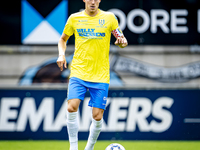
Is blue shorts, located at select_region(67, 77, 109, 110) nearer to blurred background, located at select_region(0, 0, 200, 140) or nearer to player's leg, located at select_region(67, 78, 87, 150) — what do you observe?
player's leg, located at select_region(67, 78, 87, 150)

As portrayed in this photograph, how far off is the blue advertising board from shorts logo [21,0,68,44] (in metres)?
1.81

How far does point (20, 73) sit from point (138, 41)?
277cm

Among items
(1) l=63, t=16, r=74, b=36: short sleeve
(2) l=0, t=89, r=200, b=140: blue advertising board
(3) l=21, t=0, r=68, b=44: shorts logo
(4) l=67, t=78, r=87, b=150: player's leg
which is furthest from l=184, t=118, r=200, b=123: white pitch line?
(3) l=21, t=0, r=68, b=44: shorts logo

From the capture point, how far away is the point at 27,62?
7641mm

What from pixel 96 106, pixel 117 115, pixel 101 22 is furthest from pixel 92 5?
pixel 117 115

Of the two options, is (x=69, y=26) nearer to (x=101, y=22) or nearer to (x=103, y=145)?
(x=101, y=22)

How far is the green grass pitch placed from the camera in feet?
17.2

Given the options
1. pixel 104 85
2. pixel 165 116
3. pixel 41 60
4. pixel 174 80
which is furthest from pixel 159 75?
pixel 104 85

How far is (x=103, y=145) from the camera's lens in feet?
18.2

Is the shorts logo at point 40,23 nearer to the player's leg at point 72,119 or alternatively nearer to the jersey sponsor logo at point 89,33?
the jersey sponsor logo at point 89,33

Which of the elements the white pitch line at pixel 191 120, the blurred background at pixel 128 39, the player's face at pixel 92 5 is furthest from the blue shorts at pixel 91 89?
the blurred background at pixel 128 39

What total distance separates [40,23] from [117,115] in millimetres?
2994

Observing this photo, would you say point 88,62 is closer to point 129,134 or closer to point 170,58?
point 129,134

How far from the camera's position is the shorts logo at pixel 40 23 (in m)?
7.66
